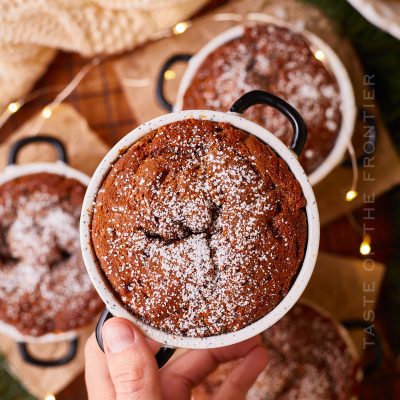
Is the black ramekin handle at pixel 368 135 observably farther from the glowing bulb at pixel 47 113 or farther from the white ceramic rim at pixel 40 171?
the glowing bulb at pixel 47 113

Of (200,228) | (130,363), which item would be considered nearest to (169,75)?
(200,228)

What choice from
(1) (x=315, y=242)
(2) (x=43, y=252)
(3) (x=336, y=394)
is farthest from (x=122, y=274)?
(3) (x=336, y=394)

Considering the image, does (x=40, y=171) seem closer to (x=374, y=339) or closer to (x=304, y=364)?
(x=304, y=364)

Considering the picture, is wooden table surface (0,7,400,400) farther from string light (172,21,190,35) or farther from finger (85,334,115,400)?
finger (85,334,115,400)

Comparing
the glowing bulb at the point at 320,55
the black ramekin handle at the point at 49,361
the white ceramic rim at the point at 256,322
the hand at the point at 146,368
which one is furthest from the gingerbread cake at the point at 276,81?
the black ramekin handle at the point at 49,361

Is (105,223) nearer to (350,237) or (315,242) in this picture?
(315,242)

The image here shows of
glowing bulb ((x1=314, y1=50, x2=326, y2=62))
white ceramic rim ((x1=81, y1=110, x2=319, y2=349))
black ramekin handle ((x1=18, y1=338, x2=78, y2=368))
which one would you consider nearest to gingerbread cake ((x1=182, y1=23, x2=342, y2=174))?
glowing bulb ((x1=314, y1=50, x2=326, y2=62))
